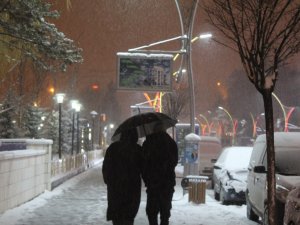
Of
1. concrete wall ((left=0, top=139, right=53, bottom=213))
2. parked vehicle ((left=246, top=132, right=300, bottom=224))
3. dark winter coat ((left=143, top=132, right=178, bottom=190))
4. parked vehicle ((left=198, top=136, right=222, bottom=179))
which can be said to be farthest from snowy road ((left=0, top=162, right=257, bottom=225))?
parked vehicle ((left=198, top=136, right=222, bottom=179))

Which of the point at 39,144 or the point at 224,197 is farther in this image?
the point at 39,144

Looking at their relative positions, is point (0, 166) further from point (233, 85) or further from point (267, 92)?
point (233, 85)

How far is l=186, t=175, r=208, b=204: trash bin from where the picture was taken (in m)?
15.9

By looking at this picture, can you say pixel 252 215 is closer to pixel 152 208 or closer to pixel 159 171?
pixel 152 208

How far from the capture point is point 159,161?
9.44 meters

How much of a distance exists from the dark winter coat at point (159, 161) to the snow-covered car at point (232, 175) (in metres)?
6.99

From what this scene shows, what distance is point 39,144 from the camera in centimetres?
1784

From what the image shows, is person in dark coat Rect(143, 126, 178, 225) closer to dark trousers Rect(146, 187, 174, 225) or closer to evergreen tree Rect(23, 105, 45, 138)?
dark trousers Rect(146, 187, 174, 225)

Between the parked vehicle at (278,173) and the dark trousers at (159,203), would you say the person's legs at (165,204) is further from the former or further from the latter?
the parked vehicle at (278,173)

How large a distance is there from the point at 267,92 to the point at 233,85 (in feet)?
330

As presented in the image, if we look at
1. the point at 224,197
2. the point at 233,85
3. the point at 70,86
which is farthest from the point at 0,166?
the point at 233,85

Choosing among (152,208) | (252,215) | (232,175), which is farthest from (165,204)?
(232,175)

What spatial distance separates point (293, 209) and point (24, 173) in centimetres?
886

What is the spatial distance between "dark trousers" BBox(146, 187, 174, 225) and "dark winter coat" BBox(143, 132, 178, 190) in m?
0.09
